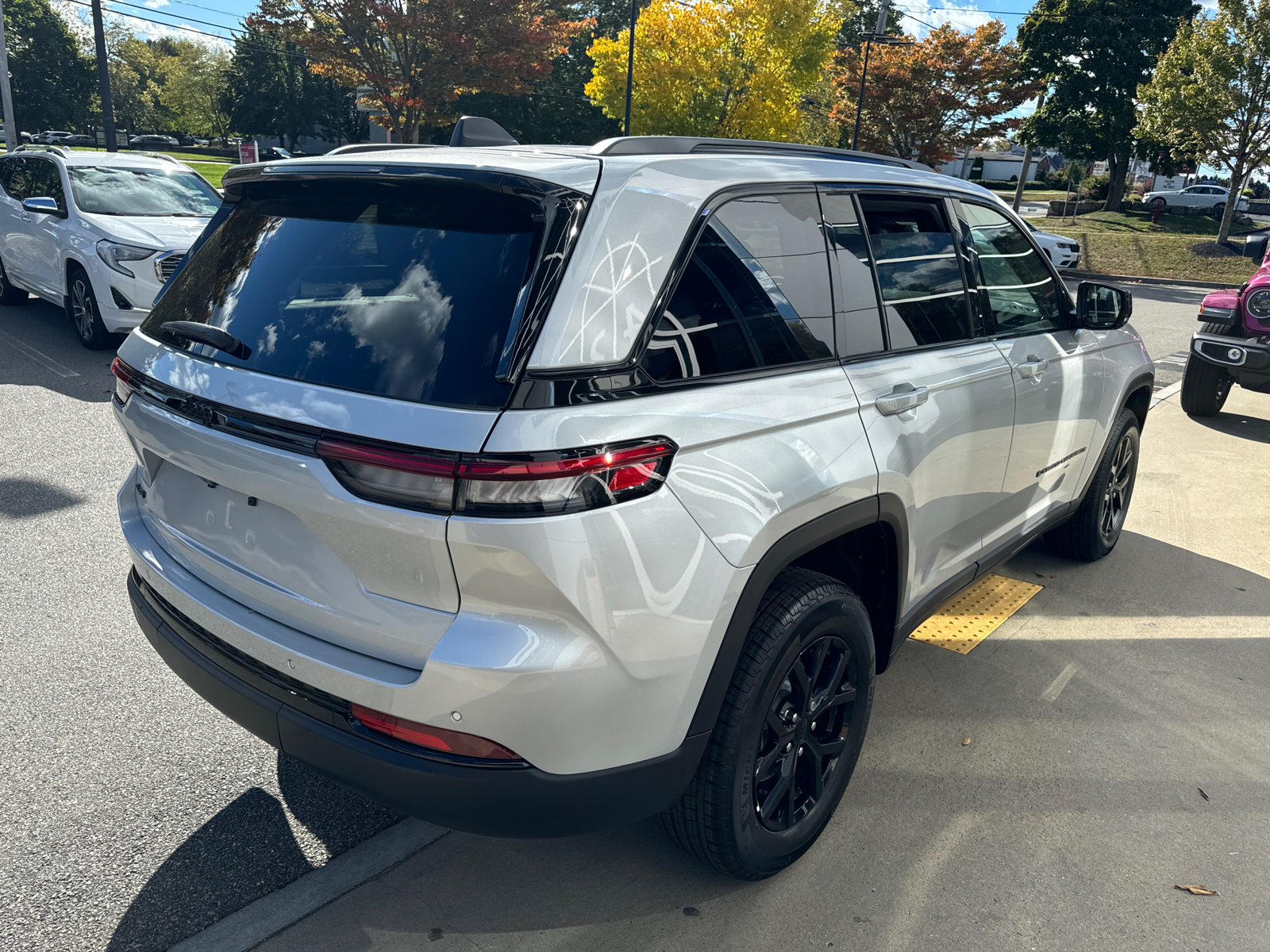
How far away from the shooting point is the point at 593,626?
186 centimetres

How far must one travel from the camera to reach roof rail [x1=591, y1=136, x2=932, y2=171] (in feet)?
7.31

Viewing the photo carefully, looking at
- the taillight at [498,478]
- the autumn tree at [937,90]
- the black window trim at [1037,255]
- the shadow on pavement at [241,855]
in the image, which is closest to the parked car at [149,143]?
the autumn tree at [937,90]

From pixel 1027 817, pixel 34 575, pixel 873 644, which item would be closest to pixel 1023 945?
pixel 1027 817

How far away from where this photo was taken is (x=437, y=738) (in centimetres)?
192

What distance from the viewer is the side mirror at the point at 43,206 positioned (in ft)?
28.9

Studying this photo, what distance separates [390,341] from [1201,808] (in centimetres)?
281

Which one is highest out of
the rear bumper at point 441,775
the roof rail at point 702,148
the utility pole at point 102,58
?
the utility pole at point 102,58

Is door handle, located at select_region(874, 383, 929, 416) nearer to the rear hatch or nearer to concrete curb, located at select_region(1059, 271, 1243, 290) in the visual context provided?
Result: the rear hatch

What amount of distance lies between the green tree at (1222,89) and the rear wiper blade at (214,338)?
32030 millimetres

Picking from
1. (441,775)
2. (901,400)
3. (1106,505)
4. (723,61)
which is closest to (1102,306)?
(1106,505)

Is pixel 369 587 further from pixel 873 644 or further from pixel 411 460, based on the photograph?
pixel 873 644

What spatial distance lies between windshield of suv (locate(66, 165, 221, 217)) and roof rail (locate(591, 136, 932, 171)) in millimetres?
7858

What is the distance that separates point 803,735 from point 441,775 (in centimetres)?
105

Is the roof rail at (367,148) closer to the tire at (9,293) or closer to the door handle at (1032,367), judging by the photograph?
the door handle at (1032,367)
